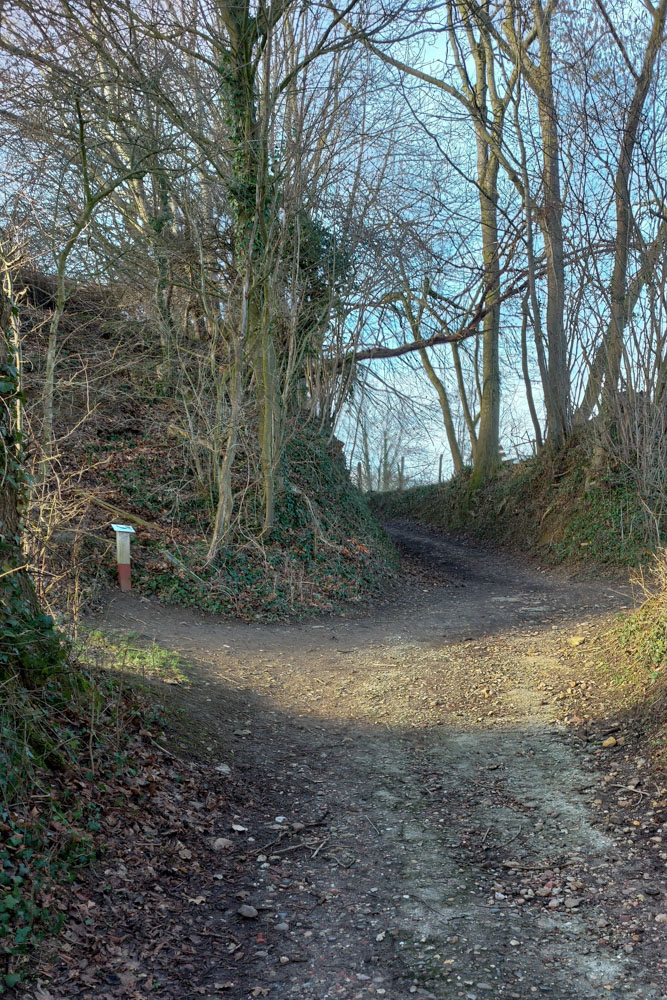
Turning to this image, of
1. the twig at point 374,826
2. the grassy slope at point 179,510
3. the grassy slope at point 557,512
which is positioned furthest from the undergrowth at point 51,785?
the grassy slope at point 557,512

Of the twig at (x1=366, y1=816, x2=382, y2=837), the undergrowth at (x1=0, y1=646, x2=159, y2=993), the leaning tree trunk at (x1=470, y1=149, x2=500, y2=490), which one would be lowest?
the twig at (x1=366, y1=816, x2=382, y2=837)

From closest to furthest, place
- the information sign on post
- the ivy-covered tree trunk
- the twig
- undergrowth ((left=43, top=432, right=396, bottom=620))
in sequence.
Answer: the ivy-covered tree trunk → the twig → the information sign on post → undergrowth ((left=43, top=432, right=396, bottom=620))

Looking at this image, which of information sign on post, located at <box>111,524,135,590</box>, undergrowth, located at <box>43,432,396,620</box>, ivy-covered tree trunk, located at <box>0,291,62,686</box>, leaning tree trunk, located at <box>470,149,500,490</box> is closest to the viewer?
ivy-covered tree trunk, located at <box>0,291,62,686</box>

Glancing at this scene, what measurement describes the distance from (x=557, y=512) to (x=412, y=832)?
11.8 meters

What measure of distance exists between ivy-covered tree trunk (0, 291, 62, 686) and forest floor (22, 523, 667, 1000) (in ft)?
3.59

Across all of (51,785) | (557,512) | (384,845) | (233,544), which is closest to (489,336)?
(557,512)

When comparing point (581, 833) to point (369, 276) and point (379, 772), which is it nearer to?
point (379, 772)

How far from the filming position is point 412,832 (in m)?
4.39

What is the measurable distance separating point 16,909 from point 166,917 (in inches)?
31.1

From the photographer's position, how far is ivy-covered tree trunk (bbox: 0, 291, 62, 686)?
3963 mm

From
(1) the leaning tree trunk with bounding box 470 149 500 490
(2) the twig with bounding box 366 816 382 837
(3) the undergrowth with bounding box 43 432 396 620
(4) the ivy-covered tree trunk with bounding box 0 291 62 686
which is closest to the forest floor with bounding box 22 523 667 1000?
(2) the twig with bounding box 366 816 382 837

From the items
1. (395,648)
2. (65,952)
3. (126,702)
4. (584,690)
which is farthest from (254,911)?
(395,648)

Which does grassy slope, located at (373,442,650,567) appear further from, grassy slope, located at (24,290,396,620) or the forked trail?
the forked trail

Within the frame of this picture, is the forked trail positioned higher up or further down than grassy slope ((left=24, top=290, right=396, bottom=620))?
further down
